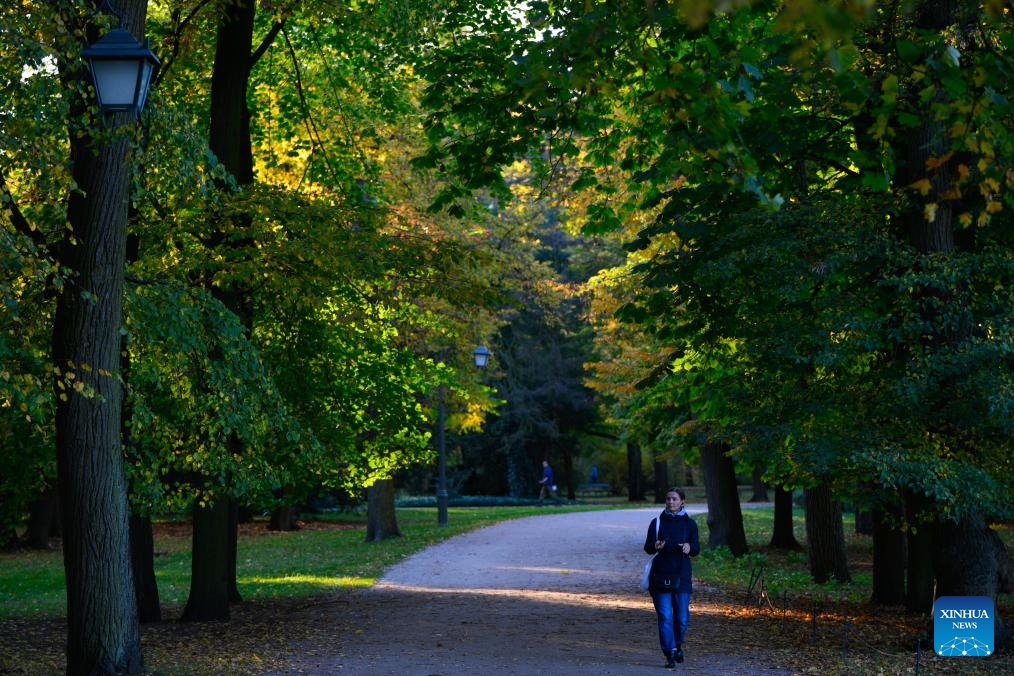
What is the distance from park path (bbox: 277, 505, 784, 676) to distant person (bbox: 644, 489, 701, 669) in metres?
0.37

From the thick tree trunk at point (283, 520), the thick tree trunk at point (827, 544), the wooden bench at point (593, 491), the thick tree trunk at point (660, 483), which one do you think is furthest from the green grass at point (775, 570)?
the wooden bench at point (593, 491)

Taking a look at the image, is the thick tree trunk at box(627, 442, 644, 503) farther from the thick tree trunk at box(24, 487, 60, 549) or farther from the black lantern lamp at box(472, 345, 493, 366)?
the thick tree trunk at box(24, 487, 60, 549)

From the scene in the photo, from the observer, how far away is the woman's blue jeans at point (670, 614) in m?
10.3

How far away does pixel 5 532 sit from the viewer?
87.7 ft

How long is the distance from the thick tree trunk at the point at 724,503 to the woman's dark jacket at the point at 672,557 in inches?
515

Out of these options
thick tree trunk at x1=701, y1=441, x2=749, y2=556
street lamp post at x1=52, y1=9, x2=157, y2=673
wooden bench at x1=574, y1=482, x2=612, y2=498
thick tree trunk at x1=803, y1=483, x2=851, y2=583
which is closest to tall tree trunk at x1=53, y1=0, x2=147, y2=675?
street lamp post at x1=52, y1=9, x2=157, y2=673

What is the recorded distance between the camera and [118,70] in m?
7.95

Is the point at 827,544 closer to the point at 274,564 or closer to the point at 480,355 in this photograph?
the point at 274,564

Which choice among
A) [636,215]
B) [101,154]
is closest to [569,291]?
[636,215]

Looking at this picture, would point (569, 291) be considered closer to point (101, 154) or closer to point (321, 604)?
point (321, 604)

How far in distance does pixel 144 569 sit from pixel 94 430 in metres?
5.42

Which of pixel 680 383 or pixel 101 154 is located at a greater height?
pixel 101 154

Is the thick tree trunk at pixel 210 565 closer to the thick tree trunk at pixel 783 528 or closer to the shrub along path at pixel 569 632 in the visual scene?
the shrub along path at pixel 569 632

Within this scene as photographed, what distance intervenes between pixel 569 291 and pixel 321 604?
46.5 feet
